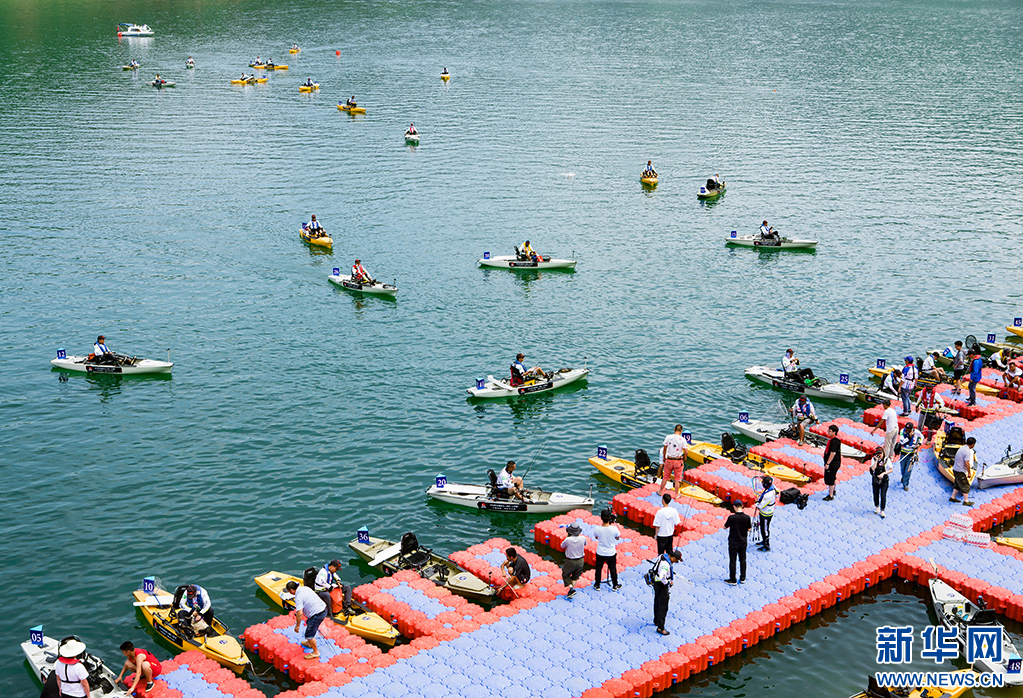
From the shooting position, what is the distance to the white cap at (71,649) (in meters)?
28.8

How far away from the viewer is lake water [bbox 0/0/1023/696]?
40312 mm

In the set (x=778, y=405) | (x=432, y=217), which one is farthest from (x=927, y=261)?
(x=432, y=217)

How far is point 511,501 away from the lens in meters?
41.0

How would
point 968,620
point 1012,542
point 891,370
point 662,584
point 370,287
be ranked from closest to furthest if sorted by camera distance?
point 662,584
point 968,620
point 1012,542
point 891,370
point 370,287

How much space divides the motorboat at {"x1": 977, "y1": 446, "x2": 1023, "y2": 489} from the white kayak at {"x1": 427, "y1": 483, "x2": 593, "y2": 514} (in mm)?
17194

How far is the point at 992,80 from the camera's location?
15062 centimetres

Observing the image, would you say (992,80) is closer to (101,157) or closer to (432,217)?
(432,217)

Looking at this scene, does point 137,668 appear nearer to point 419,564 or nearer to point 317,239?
point 419,564

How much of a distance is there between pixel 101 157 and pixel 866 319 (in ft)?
274

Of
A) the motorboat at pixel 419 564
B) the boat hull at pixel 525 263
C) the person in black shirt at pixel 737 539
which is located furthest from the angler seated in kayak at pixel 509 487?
the boat hull at pixel 525 263

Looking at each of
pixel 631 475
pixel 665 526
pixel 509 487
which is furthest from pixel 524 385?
pixel 665 526

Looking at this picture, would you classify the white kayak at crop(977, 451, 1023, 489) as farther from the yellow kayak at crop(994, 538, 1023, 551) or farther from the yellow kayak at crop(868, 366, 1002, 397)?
the yellow kayak at crop(868, 366, 1002, 397)

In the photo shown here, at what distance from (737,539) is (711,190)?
6743cm

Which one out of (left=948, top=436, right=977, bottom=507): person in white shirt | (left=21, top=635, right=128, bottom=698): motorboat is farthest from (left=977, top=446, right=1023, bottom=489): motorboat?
(left=21, top=635, right=128, bottom=698): motorboat
